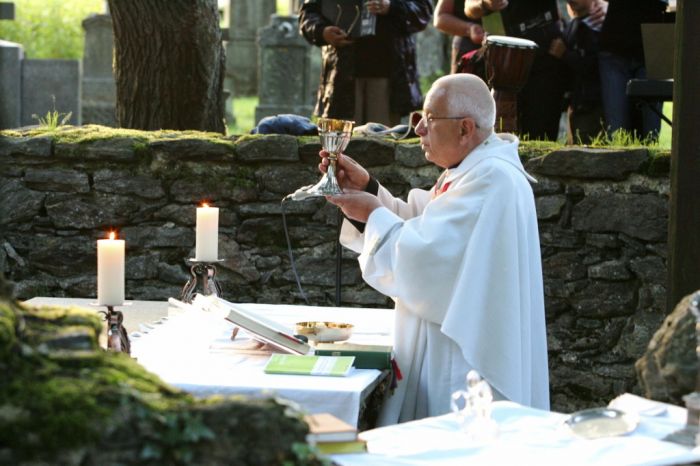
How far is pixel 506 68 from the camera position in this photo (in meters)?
6.98

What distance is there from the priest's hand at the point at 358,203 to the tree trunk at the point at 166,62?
3.68 m

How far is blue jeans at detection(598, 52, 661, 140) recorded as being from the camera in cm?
773

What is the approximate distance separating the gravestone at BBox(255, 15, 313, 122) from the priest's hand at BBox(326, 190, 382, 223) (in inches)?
375

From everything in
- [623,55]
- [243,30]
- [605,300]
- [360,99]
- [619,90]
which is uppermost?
[243,30]

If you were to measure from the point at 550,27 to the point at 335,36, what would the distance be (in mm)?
1335

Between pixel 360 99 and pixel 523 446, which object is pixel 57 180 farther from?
pixel 523 446

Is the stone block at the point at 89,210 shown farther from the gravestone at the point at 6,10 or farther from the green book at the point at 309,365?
the gravestone at the point at 6,10

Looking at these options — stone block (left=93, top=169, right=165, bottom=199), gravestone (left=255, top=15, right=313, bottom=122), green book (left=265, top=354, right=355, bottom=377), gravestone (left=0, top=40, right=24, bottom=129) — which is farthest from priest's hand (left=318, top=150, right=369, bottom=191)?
gravestone (left=255, top=15, right=313, bottom=122)

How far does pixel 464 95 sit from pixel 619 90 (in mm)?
3474

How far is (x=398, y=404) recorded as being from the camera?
4285 mm

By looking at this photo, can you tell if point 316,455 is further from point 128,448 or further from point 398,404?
point 398,404

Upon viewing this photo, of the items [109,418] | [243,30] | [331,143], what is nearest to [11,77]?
[243,30]

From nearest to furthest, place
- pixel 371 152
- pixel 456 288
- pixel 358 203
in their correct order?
pixel 456 288, pixel 358 203, pixel 371 152

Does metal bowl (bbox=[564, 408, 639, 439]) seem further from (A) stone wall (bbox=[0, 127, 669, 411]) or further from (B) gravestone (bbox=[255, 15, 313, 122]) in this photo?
(B) gravestone (bbox=[255, 15, 313, 122])
